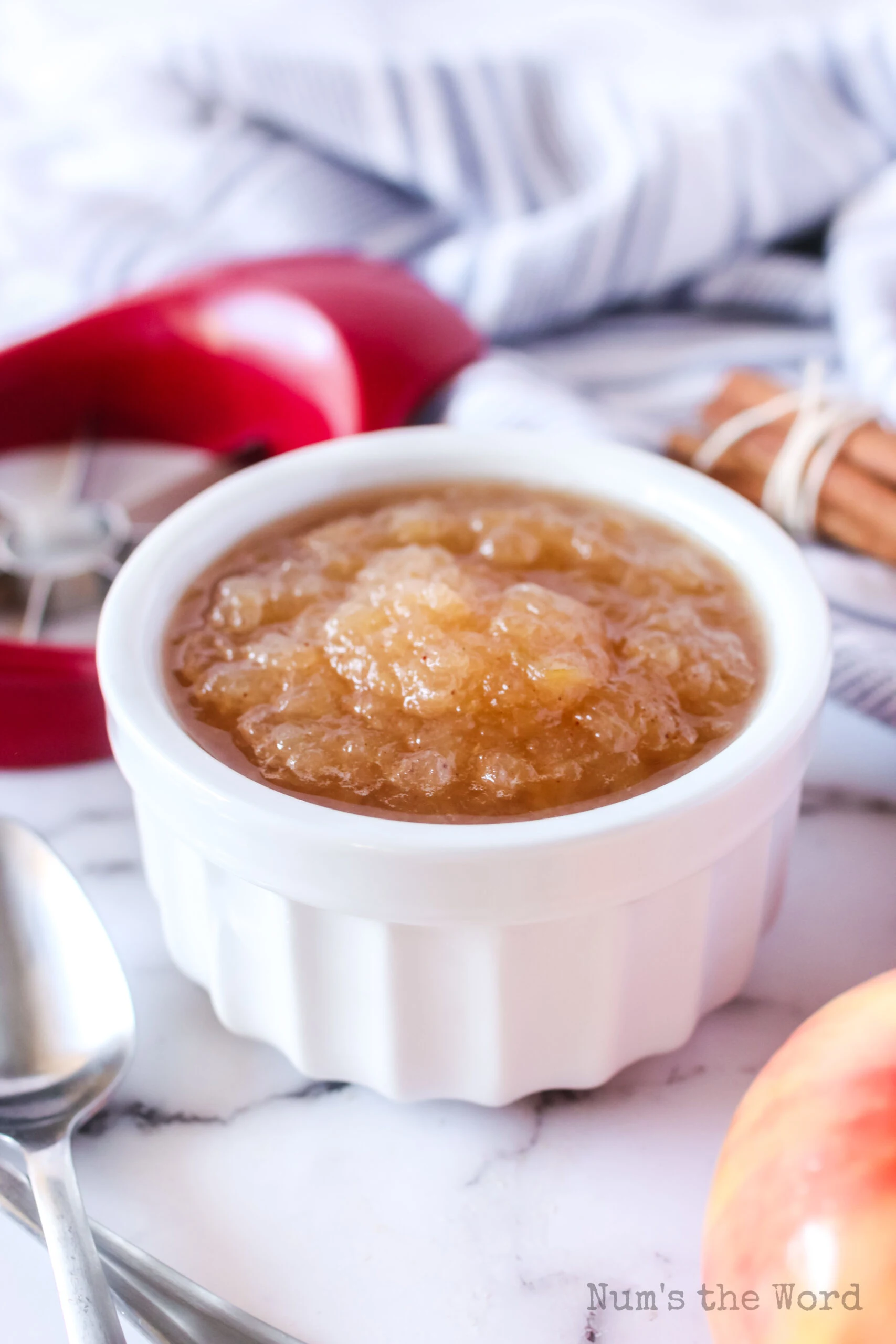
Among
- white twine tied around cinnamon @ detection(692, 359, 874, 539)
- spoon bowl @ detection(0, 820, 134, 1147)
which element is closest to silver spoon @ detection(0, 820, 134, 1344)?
spoon bowl @ detection(0, 820, 134, 1147)

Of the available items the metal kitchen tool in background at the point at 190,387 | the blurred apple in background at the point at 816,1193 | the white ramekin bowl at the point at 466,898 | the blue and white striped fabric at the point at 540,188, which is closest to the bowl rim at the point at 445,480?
the white ramekin bowl at the point at 466,898

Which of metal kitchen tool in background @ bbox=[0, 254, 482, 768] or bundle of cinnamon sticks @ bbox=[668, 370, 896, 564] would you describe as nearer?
bundle of cinnamon sticks @ bbox=[668, 370, 896, 564]

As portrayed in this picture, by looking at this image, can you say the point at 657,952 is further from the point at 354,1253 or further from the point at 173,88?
the point at 173,88

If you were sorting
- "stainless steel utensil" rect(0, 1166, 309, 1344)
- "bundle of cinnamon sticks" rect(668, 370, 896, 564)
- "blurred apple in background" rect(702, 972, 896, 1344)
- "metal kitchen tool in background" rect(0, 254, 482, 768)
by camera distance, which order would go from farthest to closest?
"metal kitchen tool in background" rect(0, 254, 482, 768) → "bundle of cinnamon sticks" rect(668, 370, 896, 564) → "stainless steel utensil" rect(0, 1166, 309, 1344) → "blurred apple in background" rect(702, 972, 896, 1344)

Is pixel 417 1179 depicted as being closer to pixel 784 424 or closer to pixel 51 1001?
pixel 51 1001

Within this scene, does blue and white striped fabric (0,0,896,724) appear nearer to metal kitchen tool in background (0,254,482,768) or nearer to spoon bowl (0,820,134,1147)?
metal kitchen tool in background (0,254,482,768)

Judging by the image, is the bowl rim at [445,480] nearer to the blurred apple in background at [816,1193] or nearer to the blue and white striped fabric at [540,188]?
the blurred apple in background at [816,1193]

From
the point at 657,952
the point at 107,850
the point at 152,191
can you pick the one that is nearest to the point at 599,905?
the point at 657,952
